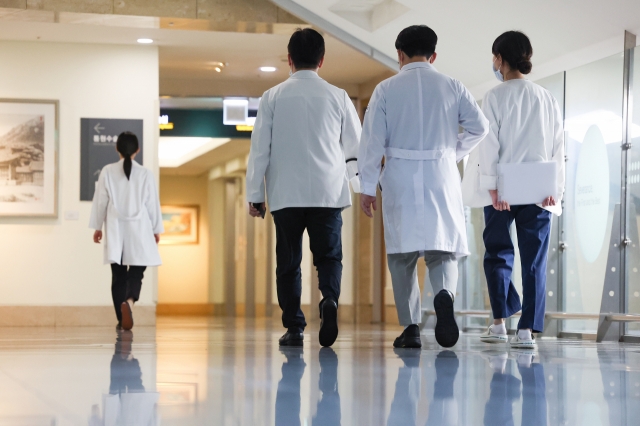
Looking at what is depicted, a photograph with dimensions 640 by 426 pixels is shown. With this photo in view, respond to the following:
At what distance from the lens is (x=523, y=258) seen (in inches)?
180

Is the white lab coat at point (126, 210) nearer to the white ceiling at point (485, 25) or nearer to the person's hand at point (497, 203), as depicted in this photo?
the white ceiling at point (485, 25)

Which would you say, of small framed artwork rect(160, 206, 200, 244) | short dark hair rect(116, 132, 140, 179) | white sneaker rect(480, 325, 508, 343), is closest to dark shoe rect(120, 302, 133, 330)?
short dark hair rect(116, 132, 140, 179)

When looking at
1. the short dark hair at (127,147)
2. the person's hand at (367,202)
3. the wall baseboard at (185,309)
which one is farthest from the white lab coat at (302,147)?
the wall baseboard at (185,309)

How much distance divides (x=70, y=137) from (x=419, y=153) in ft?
20.1

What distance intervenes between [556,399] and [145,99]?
7944 millimetres

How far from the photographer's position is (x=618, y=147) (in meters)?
6.12

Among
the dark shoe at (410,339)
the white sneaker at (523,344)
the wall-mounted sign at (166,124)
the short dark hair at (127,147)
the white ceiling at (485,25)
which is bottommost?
Answer: the white sneaker at (523,344)

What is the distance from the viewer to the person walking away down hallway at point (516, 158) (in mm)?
4570

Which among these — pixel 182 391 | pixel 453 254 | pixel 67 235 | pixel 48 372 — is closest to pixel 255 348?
pixel 453 254

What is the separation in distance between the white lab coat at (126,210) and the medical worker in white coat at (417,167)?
11.8ft

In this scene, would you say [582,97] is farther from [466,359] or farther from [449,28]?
[466,359]

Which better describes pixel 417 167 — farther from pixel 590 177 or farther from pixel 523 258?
pixel 590 177

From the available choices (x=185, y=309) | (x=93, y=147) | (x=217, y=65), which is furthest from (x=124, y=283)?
(x=185, y=309)

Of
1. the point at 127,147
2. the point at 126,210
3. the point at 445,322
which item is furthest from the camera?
the point at 126,210
